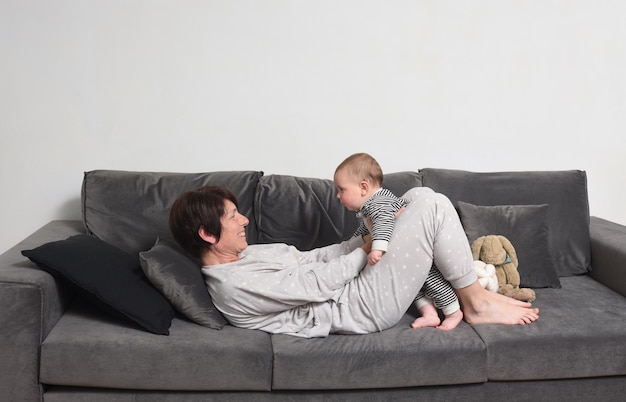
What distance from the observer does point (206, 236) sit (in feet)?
8.44

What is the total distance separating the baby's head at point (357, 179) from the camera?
264 centimetres

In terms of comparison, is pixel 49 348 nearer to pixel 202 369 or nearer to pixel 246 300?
pixel 202 369

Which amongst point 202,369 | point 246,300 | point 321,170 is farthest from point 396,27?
point 202,369

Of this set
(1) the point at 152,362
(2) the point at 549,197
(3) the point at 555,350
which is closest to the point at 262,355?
Answer: (1) the point at 152,362

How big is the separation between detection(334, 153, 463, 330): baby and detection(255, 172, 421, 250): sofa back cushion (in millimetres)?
368

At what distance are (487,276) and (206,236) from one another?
1104 mm

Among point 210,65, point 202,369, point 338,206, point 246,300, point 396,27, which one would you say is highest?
point 396,27

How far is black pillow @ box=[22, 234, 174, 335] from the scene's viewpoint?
2420 mm

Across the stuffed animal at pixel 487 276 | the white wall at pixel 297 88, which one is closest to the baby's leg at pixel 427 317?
the stuffed animal at pixel 487 276

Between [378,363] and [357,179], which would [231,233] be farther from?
[378,363]

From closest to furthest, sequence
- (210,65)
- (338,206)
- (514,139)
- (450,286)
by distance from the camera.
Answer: (450,286) < (338,206) < (210,65) < (514,139)

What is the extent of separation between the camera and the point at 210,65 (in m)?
3.36

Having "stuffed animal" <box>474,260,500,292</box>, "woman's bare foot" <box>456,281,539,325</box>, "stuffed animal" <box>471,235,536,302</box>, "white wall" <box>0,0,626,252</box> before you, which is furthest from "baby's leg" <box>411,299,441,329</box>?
"white wall" <box>0,0,626,252</box>

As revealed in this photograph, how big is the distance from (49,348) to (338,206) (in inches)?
50.9
